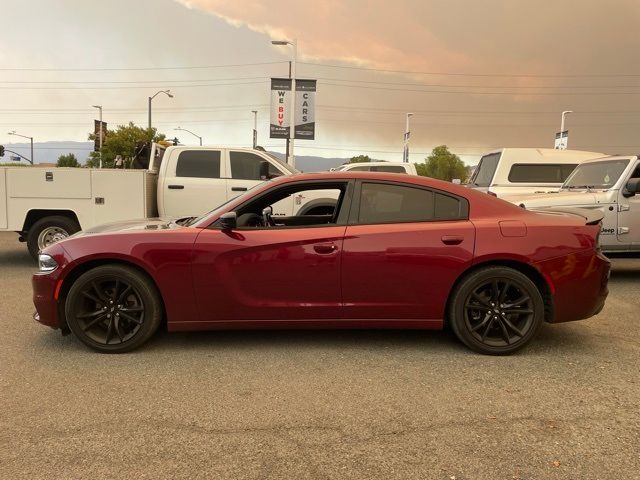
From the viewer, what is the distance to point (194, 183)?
8.41 meters

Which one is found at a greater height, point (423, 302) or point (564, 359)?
point (423, 302)

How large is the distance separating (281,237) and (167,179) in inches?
192

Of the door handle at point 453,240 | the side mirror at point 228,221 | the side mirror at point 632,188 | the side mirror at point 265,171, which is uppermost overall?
the side mirror at point 265,171

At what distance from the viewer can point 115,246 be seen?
13.8ft

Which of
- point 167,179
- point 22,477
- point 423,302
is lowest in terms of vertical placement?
point 22,477

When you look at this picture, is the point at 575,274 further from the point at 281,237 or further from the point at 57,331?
the point at 57,331

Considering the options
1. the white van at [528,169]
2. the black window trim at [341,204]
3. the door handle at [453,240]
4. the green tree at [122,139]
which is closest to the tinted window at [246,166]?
the black window trim at [341,204]

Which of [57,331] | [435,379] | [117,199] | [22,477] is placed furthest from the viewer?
[117,199]

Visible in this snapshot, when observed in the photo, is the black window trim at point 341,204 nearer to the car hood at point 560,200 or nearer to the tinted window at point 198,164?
the car hood at point 560,200

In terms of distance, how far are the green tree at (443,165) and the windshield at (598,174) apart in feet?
244

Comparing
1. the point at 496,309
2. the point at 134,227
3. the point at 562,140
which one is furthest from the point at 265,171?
the point at 562,140

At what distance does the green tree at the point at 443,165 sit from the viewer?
82.9 meters

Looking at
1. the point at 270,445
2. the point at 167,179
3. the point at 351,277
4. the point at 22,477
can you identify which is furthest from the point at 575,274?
the point at 167,179

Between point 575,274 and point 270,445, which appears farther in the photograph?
point 575,274
